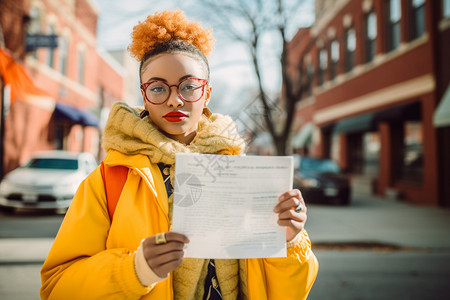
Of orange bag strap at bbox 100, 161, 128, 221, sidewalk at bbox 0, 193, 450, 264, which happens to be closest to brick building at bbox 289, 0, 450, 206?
sidewalk at bbox 0, 193, 450, 264

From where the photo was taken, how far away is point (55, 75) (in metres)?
15.3

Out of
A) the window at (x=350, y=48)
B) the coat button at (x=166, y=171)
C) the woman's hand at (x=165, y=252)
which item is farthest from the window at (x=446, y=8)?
the woman's hand at (x=165, y=252)

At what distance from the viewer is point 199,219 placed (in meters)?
1.20

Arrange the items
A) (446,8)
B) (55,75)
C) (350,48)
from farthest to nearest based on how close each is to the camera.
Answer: (350,48) < (55,75) < (446,8)

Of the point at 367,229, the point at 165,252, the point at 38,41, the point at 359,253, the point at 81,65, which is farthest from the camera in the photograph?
the point at 81,65

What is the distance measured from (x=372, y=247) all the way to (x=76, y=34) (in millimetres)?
16816

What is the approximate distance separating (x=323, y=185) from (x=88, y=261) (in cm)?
1088

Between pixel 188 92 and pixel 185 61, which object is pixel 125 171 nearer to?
pixel 188 92

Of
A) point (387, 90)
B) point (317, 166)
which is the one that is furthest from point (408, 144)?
point (317, 166)

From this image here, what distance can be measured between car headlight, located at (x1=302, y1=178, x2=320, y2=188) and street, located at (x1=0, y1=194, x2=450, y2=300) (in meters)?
1.50

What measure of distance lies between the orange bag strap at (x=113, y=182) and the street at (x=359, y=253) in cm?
355

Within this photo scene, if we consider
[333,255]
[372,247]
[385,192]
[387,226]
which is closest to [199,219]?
[333,255]

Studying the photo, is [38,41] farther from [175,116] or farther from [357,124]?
[357,124]

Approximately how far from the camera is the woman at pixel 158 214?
121 centimetres
